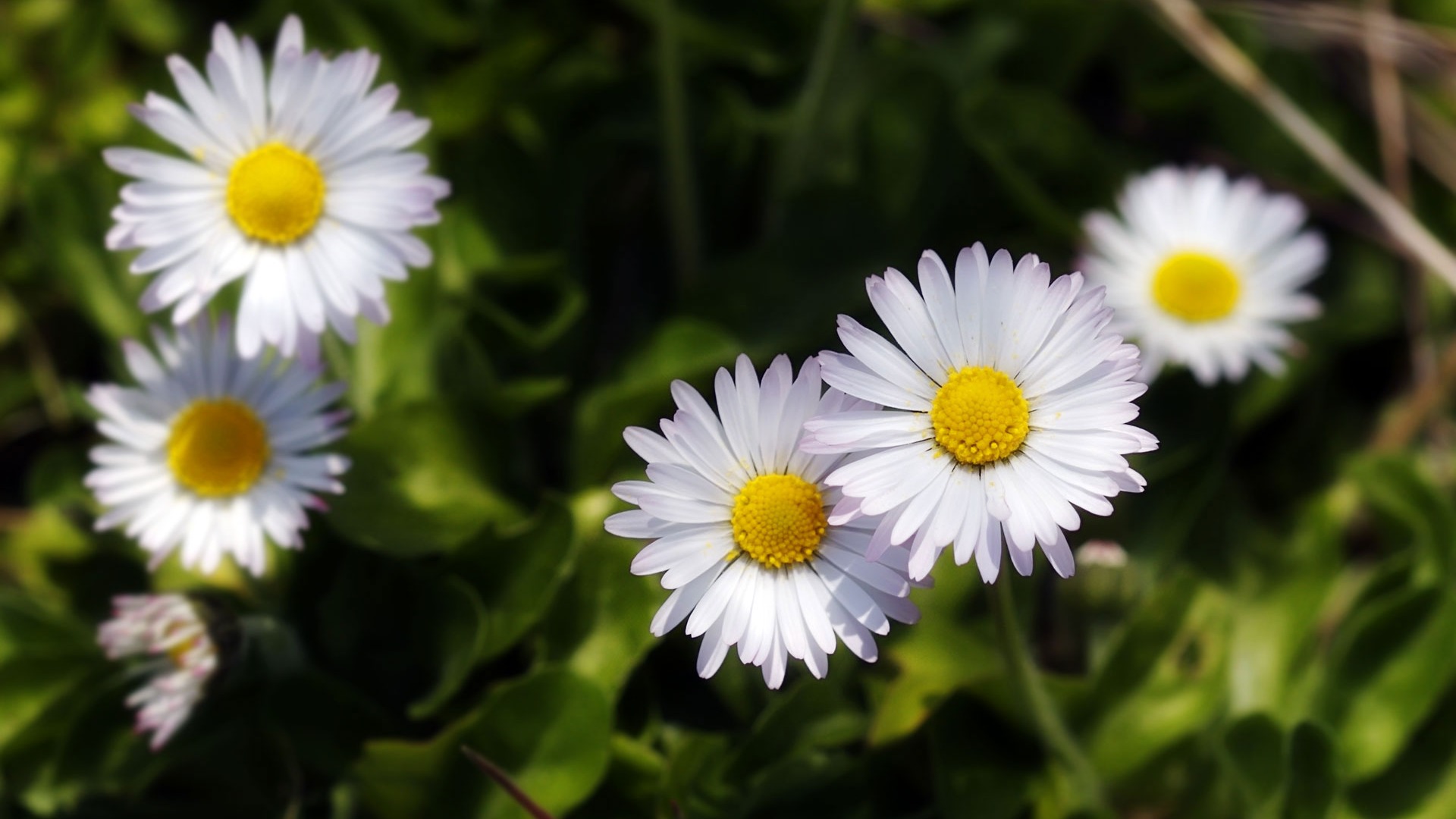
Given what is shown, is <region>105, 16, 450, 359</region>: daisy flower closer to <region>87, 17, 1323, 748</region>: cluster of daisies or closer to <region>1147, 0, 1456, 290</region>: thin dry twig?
<region>87, 17, 1323, 748</region>: cluster of daisies

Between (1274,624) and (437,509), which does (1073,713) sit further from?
(437,509)

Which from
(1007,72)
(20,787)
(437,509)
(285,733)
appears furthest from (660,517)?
(1007,72)

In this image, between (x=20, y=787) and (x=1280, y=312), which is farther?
(x=1280, y=312)

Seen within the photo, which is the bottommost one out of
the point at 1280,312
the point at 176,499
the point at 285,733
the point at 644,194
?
the point at 285,733

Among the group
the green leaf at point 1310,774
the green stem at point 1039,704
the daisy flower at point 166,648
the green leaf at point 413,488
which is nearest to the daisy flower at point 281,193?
the green leaf at point 413,488

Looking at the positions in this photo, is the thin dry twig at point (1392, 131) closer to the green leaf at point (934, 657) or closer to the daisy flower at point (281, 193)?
the green leaf at point (934, 657)

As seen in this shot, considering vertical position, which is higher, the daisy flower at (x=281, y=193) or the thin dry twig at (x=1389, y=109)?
the thin dry twig at (x=1389, y=109)
